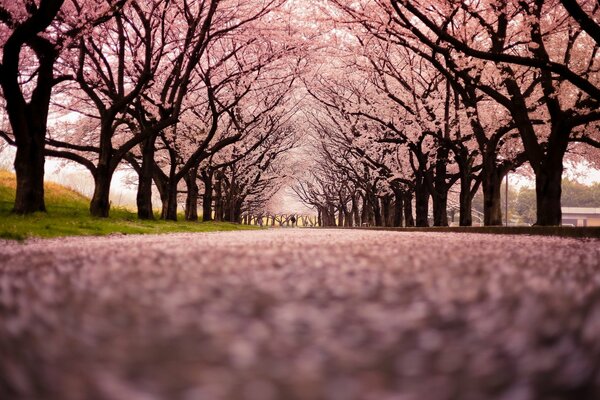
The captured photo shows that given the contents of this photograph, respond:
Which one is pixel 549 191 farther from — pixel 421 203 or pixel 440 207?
pixel 421 203

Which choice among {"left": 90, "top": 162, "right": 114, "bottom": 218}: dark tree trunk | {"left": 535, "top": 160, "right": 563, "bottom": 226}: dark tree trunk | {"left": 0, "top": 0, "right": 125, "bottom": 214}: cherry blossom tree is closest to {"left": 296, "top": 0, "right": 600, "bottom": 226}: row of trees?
{"left": 535, "top": 160, "right": 563, "bottom": 226}: dark tree trunk

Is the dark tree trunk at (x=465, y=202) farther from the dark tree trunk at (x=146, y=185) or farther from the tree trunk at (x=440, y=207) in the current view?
the dark tree trunk at (x=146, y=185)

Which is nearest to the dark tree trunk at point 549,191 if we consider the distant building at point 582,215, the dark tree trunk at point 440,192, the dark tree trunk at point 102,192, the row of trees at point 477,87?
the row of trees at point 477,87

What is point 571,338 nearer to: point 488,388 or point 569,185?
point 488,388

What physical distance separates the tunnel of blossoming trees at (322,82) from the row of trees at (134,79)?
0.27 ft

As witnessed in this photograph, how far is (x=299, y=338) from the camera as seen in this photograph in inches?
64.6

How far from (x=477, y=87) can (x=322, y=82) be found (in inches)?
893

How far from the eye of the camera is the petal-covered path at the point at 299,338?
1253 millimetres

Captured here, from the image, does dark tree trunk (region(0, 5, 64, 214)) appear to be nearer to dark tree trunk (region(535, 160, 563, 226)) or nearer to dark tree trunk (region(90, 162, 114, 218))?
dark tree trunk (region(90, 162, 114, 218))

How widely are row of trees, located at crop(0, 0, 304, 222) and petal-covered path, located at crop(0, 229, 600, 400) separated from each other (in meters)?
12.3

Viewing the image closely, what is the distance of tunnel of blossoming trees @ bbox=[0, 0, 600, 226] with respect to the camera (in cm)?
1644

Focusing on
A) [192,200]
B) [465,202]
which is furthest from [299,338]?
[192,200]

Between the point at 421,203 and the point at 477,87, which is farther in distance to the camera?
the point at 421,203

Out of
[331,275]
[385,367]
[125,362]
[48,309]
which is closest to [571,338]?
[385,367]
